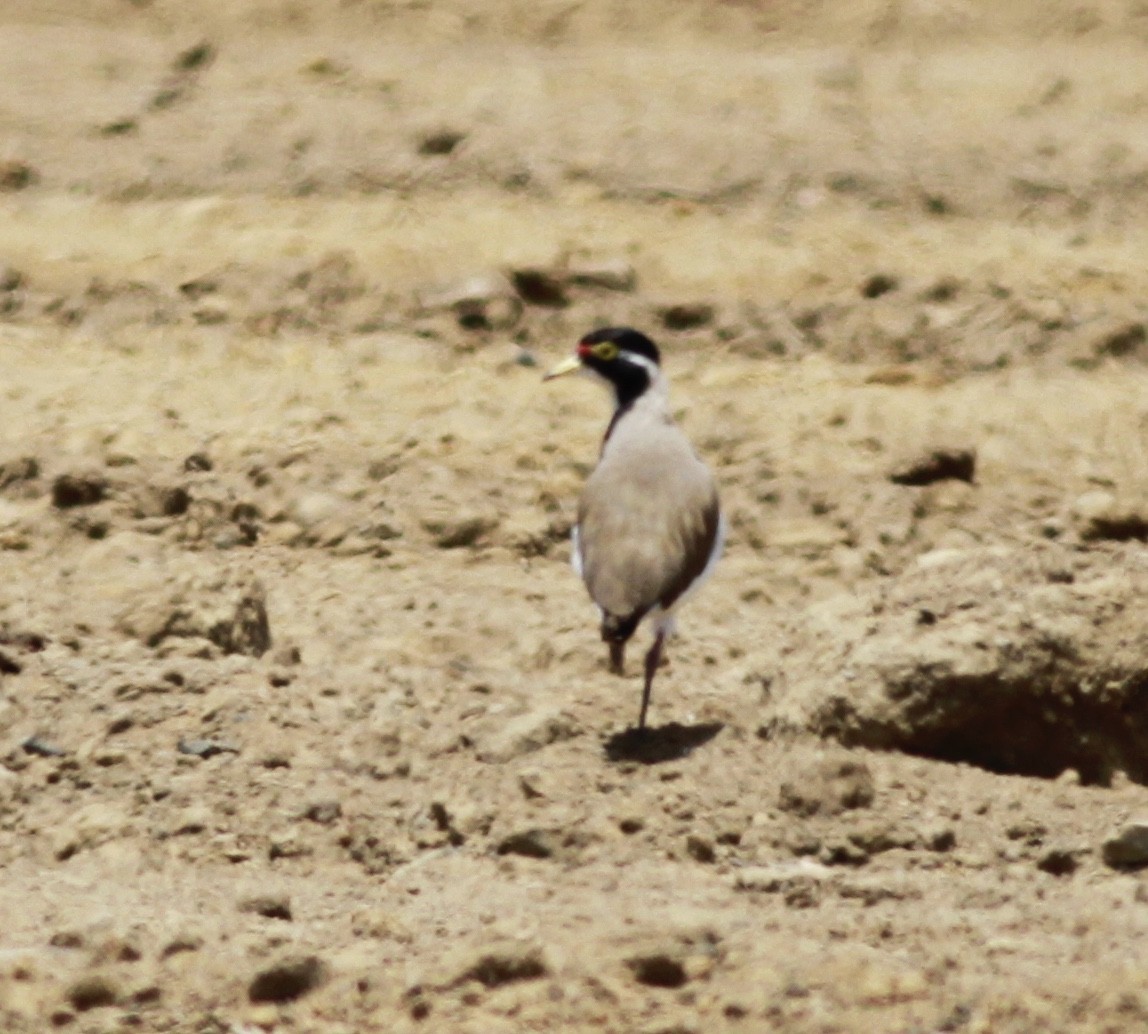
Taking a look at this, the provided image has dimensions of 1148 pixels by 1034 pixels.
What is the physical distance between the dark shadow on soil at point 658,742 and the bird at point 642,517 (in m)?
0.07

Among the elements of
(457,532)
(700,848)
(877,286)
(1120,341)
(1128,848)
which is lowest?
(457,532)

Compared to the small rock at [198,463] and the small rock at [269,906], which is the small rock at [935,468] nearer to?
the small rock at [198,463]

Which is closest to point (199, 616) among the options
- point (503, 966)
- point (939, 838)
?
point (939, 838)

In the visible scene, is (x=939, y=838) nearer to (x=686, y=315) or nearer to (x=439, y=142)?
(x=686, y=315)

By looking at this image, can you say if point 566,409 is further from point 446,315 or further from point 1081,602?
point 1081,602

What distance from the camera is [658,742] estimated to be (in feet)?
24.6

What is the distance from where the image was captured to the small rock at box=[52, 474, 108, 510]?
959 cm

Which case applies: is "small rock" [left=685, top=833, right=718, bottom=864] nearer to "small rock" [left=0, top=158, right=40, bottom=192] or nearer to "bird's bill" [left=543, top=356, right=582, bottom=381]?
"bird's bill" [left=543, top=356, right=582, bottom=381]

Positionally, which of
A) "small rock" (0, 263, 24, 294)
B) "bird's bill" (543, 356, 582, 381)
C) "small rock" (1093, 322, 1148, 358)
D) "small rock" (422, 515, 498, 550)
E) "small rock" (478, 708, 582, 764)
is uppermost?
"bird's bill" (543, 356, 582, 381)

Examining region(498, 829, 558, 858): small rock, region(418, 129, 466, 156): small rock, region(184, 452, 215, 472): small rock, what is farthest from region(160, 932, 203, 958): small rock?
region(418, 129, 466, 156): small rock

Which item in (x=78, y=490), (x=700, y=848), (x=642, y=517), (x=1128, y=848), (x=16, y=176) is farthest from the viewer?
(x=16, y=176)

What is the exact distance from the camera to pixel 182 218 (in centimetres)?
1252

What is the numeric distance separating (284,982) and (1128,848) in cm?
225

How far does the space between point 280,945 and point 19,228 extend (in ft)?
24.1
